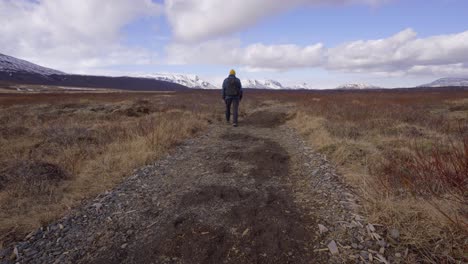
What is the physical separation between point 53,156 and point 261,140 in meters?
5.65

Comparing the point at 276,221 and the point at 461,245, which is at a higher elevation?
the point at 461,245

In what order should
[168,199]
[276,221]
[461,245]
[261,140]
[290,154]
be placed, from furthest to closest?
[261,140]
[290,154]
[168,199]
[276,221]
[461,245]

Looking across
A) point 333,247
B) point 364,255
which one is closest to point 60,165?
point 333,247

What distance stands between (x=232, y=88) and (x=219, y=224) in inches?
329

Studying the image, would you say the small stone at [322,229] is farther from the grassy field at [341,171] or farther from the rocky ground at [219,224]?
the grassy field at [341,171]

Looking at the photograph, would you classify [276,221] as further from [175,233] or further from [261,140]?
[261,140]

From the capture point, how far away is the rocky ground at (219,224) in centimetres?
261

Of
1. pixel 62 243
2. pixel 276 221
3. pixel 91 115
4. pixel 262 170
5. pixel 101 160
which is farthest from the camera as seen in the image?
pixel 91 115

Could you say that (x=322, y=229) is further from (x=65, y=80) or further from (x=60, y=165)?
(x=65, y=80)

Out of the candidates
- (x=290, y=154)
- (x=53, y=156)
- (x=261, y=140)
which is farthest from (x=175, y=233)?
(x=261, y=140)

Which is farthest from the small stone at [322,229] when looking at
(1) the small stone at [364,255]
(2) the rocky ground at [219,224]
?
(1) the small stone at [364,255]

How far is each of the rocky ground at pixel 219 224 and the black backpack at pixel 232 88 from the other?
20.3 feet

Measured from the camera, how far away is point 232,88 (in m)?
10.9

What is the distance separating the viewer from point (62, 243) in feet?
9.39
